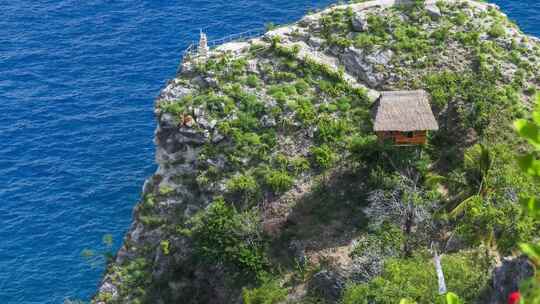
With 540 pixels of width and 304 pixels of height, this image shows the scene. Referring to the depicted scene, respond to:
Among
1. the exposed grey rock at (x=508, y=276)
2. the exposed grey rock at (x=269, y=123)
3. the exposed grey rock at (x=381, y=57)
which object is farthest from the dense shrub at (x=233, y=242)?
the exposed grey rock at (x=381, y=57)

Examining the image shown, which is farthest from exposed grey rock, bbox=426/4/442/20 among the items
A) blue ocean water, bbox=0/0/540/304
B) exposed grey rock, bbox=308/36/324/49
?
blue ocean water, bbox=0/0/540/304

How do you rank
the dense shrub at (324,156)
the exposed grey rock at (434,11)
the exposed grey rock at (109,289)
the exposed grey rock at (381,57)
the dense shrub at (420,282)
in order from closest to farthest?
the dense shrub at (420,282) → the dense shrub at (324,156) → the exposed grey rock at (109,289) → the exposed grey rock at (381,57) → the exposed grey rock at (434,11)

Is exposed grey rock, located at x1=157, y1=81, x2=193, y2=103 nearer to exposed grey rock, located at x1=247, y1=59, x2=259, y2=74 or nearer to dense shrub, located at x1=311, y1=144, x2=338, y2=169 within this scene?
exposed grey rock, located at x1=247, y1=59, x2=259, y2=74

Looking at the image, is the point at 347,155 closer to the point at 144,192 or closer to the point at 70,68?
the point at 144,192

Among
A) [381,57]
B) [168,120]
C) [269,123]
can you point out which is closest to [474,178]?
[381,57]

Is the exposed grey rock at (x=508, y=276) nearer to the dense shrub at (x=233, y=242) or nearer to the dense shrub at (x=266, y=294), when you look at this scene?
the dense shrub at (x=266, y=294)

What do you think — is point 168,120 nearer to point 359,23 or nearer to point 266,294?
point 266,294
